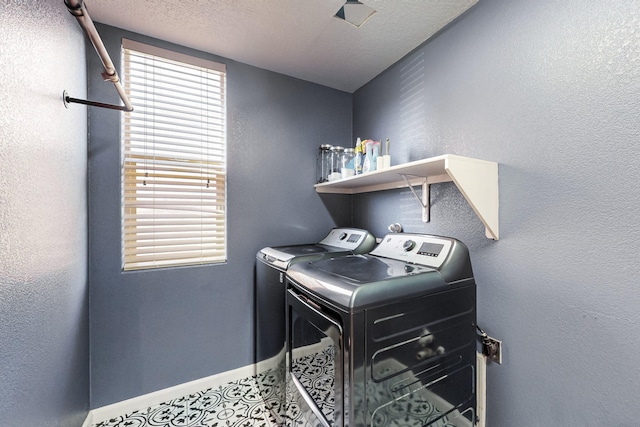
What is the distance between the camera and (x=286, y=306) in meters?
1.39

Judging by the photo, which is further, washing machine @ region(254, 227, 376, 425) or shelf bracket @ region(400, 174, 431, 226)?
shelf bracket @ region(400, 174, 431, 226)

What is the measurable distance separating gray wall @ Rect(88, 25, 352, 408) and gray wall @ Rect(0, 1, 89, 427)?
0.54 ft

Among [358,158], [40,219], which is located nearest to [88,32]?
[40,219]

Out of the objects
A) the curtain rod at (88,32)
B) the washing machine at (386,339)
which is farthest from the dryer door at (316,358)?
the curtain rod at (88,32)

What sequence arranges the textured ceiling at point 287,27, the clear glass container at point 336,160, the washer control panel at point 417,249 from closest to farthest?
the washer control panel at point 417,249 → the textured ceiling at point 287,27 → the clear glass container at point 336,160

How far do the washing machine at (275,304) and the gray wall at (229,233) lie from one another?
186 millimetres

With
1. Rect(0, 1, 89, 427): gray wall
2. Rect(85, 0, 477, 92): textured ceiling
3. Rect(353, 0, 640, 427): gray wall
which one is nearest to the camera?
Rect(0, 1, 89, 427): gray wall

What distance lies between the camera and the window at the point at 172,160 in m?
1.65

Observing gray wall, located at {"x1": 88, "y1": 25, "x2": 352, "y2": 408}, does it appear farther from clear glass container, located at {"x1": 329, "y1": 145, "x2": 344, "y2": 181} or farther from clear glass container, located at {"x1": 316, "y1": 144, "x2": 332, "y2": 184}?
clear glass container, located at {"x1": 329, "y1": 145, "x2": 344, "y2": 181}

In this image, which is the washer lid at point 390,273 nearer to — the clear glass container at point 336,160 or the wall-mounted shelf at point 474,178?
the wall-mounted shelf at point 474,178

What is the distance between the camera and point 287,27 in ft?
5.15

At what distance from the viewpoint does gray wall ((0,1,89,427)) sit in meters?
0.75

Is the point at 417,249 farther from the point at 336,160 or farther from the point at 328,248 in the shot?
the point at 336,160

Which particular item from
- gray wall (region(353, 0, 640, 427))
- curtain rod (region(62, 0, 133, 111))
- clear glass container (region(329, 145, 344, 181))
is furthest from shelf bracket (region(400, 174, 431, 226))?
curtain rod (region(62, 0, 133, 111))
